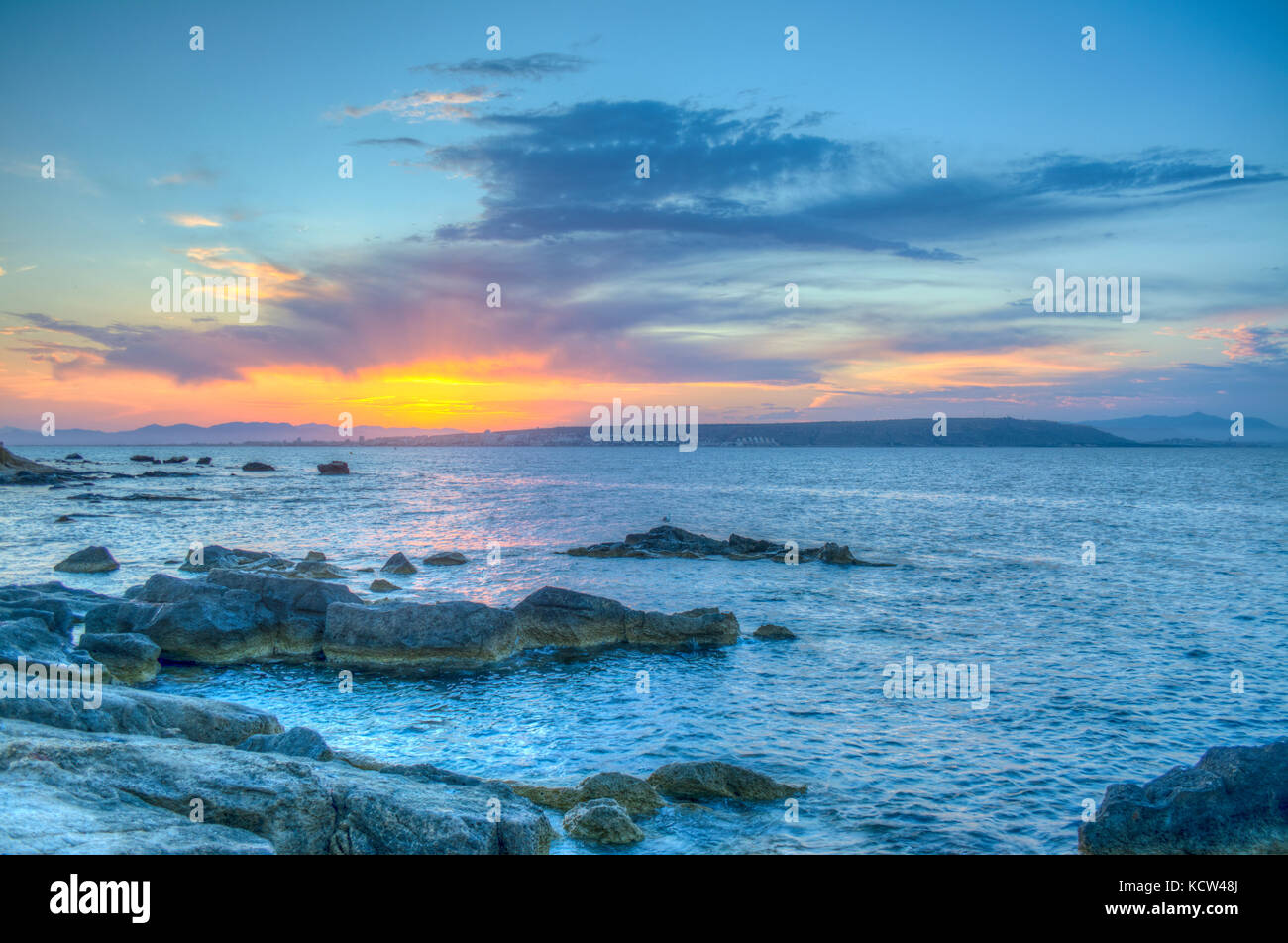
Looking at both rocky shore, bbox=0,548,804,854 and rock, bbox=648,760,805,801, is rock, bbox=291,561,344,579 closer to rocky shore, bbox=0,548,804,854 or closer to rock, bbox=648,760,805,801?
rocky shore, bbox=0,548,804,854

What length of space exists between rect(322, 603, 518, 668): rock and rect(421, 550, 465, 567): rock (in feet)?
59.9

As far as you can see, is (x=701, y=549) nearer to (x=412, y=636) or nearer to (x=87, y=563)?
(x=412, y=636)

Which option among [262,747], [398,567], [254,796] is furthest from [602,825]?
[398,567]

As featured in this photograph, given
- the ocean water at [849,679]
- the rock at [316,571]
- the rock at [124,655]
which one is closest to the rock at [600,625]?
the ocean water at [849,679]

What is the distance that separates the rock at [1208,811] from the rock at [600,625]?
49.3ft

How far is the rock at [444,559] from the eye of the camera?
1662 inches

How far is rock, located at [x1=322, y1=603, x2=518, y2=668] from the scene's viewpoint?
22969 millimetres

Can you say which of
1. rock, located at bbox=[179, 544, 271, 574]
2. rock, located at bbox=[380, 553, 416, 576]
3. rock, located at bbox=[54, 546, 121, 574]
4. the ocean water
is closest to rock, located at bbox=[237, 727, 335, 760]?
the ocean water

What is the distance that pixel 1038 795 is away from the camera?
577 inches

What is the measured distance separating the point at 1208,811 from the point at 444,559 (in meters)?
37.4

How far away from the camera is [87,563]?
3600 cm

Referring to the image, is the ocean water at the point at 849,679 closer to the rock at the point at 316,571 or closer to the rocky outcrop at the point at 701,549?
the rock at the point at 316,571
